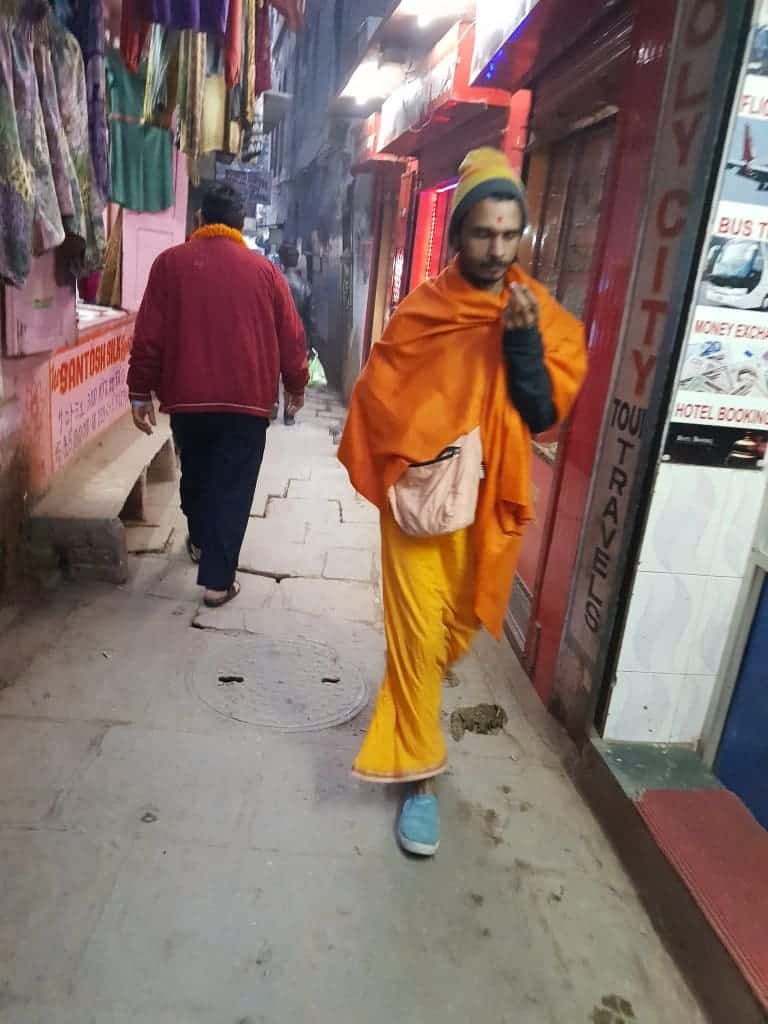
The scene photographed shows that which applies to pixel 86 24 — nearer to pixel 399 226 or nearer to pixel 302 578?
pixel 302 578

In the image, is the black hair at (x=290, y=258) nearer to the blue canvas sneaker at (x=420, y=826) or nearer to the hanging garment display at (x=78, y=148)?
the hanging garment display at (x=78, y=148)

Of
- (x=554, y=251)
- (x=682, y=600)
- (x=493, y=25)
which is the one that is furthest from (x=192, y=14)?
(x=682, y=600)

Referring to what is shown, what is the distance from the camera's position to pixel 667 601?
101 inches

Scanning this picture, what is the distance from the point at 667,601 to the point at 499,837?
97 cm

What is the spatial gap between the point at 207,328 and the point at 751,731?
9.09 feet

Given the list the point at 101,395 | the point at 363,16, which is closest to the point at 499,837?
the point at 101,395

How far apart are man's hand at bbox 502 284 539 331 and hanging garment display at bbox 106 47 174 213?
5.49m

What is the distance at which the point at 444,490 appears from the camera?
219 centimetres

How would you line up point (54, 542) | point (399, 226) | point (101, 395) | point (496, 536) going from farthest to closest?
point (399, 226)
point (101, 395)
point (54, 542)
point (496, 536)

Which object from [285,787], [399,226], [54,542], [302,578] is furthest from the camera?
[399,226]

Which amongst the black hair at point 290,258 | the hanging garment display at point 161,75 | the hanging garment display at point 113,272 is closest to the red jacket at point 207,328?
the hanging garment display at point 161,75

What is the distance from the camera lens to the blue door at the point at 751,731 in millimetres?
2418

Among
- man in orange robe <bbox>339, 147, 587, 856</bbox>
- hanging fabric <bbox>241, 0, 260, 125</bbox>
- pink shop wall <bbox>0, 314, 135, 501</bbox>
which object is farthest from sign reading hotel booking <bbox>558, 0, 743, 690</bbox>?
hanging fabric <bbox>241, 0, 260, 125</bbox>

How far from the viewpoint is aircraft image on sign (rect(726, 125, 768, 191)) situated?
7.13ft
